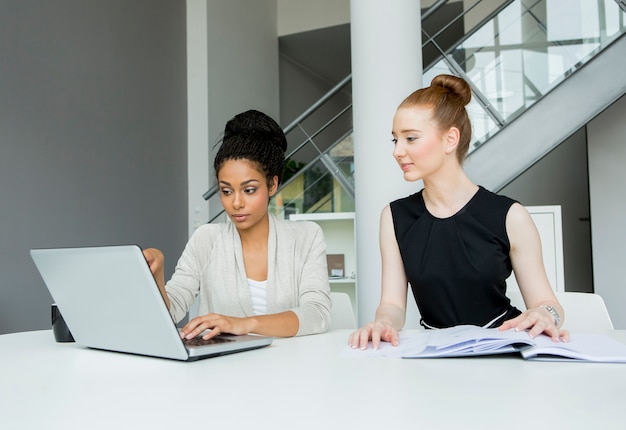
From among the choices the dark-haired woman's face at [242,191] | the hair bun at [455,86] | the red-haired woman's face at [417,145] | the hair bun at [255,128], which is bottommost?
the dark-haired woman's face at [242,191]

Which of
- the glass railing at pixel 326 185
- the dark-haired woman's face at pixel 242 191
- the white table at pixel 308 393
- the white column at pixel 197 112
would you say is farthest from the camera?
the white column at pixel 197 112

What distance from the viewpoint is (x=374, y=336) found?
3.66 feet

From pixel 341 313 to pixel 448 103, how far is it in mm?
670

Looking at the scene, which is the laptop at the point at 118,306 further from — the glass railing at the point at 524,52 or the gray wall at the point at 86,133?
the glass railing at the point at 524,52

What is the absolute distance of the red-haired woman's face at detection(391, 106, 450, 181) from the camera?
154 cm

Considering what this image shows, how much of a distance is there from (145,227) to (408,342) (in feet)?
13.4

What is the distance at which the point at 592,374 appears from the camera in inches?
34.0

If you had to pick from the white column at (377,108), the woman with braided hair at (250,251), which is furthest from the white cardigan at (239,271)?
the white column at (377,108)

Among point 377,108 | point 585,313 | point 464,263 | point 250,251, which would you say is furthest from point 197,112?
point 585,313

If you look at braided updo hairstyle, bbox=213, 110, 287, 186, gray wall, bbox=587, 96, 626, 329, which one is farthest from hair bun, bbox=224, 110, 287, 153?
gray wall, bbox=587, 96, 626, 329

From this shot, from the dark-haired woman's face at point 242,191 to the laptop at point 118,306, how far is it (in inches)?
18.9

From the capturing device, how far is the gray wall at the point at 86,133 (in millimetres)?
3598

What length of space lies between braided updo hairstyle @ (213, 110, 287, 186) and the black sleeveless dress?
45 centimetres

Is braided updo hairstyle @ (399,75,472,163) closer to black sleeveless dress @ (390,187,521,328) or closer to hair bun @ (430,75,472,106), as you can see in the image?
hair bun @ (430,75,472,106)
